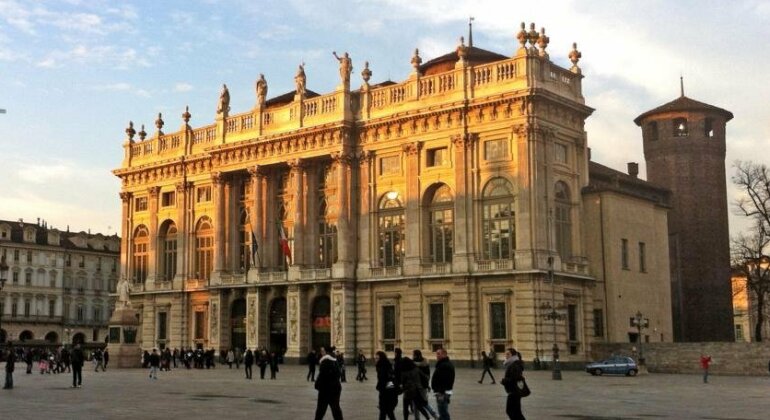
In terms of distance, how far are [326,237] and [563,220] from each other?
15962 millimetres

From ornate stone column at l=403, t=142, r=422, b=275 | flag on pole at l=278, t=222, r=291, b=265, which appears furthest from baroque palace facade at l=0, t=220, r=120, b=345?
ornate stone column at l=403, t=142, r=422, b=275

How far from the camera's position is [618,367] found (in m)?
47.5

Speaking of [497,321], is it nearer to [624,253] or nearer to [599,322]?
[599,322]

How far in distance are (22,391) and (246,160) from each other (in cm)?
3632

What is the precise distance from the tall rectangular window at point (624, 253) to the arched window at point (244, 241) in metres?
25.6

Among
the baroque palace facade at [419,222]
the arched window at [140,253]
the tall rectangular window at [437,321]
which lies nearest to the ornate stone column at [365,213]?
the baroque palace facade at [419,222]

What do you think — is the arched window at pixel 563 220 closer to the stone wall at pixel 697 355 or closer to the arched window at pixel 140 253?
the stone wall at pixel 697 355

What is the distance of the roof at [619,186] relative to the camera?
5809 centimetres

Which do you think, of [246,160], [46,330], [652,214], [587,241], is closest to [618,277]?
[587,241]

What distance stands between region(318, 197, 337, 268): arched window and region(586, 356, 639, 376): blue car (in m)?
20.7

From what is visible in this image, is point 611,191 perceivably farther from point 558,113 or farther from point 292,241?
point 292,241

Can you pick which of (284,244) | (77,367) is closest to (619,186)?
(284,244)

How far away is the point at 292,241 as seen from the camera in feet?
211

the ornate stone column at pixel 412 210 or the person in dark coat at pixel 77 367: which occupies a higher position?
the ornate stone column at pixel 412 210
